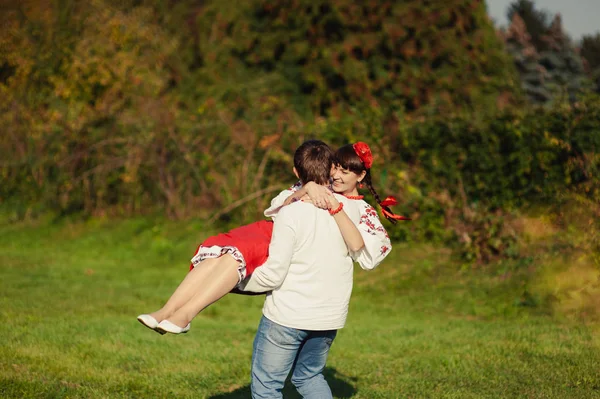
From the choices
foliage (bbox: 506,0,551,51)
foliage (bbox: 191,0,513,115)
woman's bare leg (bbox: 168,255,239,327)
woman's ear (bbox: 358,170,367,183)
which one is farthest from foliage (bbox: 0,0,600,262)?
foliage (bbox: 506,0,551,51)

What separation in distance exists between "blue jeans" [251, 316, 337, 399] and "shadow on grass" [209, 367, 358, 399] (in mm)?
1370

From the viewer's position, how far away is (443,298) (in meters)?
8.57

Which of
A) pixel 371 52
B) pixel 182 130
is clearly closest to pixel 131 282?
pixel 182 130

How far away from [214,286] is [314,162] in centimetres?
78

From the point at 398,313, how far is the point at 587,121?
11.1 feet

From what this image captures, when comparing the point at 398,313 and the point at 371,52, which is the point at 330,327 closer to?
the point at 398,313

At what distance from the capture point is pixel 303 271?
140 inches

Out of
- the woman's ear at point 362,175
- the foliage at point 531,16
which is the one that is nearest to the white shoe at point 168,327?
the woman's ear at point 362,175

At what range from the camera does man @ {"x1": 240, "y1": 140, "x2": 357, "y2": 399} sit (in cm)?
348

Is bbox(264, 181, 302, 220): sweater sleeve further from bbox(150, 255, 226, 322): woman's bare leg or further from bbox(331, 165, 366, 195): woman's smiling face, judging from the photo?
bbox(150, 255, 226, 322): woman's bare leg

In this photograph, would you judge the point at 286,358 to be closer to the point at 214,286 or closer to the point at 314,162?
the point at 214,286

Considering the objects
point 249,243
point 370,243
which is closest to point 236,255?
point 249,243

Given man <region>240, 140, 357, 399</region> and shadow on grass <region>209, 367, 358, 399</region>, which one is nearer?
man <region>240, 140, 357, 399</region>

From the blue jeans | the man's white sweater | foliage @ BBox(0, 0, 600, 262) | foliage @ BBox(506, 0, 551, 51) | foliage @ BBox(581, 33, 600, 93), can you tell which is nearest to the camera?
the man's white sweater
